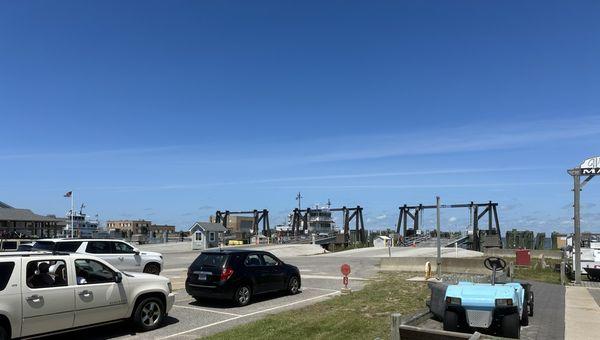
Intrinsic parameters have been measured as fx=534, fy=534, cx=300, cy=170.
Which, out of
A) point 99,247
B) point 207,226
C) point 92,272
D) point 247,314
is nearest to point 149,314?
point 92,272

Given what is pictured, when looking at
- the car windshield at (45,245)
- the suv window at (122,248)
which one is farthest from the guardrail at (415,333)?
the car windshield at (45,245)

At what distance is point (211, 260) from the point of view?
1448 centimetres

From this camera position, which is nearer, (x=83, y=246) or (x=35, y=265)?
(x=35, y=265)

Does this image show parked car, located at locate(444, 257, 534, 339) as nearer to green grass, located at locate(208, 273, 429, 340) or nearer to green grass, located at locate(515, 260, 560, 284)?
green grass, located at locate(208, 273, 429, 340)

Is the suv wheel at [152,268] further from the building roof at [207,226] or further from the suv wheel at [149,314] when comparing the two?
the building roof at [207,226]

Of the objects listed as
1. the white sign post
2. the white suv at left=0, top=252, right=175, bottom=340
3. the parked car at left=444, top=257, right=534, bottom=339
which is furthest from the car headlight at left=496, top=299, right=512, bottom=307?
the white sign post

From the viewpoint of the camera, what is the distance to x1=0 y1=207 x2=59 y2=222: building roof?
5338 cm

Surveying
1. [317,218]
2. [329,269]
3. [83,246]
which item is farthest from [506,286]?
[317,218]

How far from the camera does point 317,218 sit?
3344 inches

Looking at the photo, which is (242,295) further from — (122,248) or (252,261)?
(122,248)

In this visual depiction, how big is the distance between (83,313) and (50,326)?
623mm

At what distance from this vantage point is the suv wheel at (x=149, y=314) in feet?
35.1

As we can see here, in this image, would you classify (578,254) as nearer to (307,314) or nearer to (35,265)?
(307,314)

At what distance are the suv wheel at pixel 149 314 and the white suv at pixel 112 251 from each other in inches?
321
